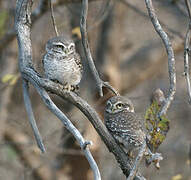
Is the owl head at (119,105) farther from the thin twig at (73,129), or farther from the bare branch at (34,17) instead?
the bare branch at (34,17)

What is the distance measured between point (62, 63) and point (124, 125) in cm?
91

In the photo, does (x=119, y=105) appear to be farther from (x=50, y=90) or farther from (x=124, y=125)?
(x=50, y=90)

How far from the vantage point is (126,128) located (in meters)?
4.66

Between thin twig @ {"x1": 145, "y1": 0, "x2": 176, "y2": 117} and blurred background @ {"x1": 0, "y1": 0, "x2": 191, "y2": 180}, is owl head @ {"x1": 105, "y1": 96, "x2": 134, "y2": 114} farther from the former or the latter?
blurred background @ {"x1": 0, "y1": 0, "x2": 191, "y2": 180}

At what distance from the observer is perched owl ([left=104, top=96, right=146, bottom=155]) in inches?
172

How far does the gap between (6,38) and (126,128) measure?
363 cm

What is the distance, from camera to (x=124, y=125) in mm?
4730

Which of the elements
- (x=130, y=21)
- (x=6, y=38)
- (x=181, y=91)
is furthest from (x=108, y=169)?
(x=6, y=38)

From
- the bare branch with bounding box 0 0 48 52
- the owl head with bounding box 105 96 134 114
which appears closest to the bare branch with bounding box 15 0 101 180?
the owl head with bounding box 105 96 134 114

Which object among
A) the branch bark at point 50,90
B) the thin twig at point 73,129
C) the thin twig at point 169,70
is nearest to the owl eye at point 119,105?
the branch bark at point 50,90

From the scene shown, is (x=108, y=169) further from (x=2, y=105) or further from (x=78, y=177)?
(x=2, y=105)

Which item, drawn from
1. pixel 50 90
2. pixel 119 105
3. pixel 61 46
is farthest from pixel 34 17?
pixel 50 90

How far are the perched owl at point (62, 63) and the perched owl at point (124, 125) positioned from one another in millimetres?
483

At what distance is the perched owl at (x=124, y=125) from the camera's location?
437 centimetres
